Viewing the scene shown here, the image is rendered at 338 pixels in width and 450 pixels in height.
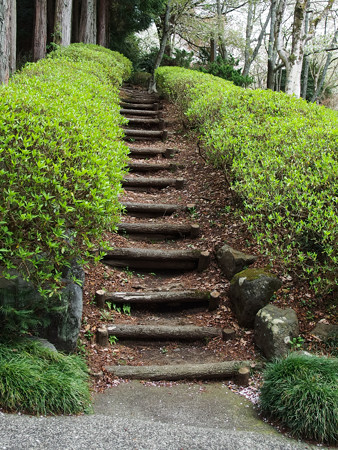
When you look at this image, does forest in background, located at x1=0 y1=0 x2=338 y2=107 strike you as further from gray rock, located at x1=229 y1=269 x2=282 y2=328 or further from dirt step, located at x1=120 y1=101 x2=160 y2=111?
gray rock, located at x1=229 y1=269 x2=282 y2=328

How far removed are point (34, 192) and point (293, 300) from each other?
9.44ft

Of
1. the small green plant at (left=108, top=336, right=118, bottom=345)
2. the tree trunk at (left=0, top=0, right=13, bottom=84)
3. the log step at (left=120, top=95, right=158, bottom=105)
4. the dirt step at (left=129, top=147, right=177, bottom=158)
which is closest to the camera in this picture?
the small green plant at (left=108, top=336, right=118, bottom=345)

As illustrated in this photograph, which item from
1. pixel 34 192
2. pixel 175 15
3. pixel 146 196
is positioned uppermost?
pixel 175 15

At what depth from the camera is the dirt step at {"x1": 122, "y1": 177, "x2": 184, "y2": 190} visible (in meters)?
7.88

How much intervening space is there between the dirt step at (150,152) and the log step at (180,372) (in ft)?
19.0

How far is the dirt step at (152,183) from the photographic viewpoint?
310 inches

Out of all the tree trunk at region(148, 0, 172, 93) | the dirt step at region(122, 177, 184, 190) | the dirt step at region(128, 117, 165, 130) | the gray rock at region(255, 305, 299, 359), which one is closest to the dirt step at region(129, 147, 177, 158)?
the dirt step at region(122, 177, 184, 190)

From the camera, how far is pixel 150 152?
9250 millimetres

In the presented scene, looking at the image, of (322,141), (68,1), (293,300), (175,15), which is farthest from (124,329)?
(175,15)

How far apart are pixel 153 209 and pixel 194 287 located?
75.4 inches

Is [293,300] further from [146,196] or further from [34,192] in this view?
[146,196]

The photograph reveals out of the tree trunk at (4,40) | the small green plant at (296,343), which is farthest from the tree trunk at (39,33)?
the small green plant at (296,343)

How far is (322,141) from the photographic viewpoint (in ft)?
17.9

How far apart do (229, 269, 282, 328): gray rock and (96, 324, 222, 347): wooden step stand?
0.33 meters
